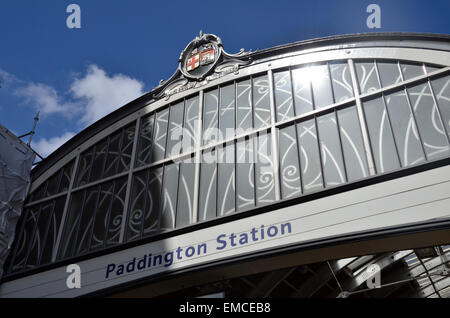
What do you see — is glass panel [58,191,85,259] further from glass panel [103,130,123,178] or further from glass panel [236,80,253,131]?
glass panel [236,80,253,131]

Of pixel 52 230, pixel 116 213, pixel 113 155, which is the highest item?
pixel 113 155

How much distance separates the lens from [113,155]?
651 inches

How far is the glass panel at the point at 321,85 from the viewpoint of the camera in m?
13.5

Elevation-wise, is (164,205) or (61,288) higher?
(164,205)

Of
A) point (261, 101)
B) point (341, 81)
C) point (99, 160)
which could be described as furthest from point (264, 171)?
point (99, 160)

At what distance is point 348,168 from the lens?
38.7ft

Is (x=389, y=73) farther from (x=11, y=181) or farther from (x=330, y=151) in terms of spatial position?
(x=11, y=181)

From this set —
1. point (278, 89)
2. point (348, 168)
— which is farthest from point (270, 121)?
point (348, 168)

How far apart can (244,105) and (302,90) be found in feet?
6.26

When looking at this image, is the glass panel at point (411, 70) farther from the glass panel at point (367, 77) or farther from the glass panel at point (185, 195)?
the glass panel at point (185, 195)

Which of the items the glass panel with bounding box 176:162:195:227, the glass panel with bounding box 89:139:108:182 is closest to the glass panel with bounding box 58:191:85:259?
the glass panel with bounding box 89:139:108:182
